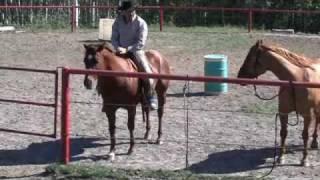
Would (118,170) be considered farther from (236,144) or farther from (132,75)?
(236,144)

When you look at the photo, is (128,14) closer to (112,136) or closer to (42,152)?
(112,136)

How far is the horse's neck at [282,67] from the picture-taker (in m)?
9.27

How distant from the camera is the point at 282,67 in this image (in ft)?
30.6

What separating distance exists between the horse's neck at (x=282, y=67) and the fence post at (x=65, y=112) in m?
2.78

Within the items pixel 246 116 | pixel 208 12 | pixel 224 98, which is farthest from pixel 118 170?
pixel 208 12

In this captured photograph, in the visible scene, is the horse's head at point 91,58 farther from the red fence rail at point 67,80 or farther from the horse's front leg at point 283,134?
the horse's front leg at point 283,134

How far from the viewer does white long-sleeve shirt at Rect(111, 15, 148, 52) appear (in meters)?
10.1

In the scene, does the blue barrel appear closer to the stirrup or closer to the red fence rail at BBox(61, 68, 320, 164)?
the stirrup

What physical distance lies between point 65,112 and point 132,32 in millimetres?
2081

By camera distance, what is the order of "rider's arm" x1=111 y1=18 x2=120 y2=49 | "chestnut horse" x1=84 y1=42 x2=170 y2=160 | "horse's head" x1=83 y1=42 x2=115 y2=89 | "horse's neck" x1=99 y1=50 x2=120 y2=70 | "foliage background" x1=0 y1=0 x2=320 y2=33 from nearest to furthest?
1. "horse's head" x1=83 y1=42 x2=115 y2=89
2. "chestnut horse" x1=84 y1=42 x2=170 y2=160
3. "horse's neck" x1=99 y1=50 x2=120 y2=70
4. "rider's arm" x1=111 y1=18 x2=120 y2=49
5. "foliage background" x1=0 y1=0 x2=320 y2=33

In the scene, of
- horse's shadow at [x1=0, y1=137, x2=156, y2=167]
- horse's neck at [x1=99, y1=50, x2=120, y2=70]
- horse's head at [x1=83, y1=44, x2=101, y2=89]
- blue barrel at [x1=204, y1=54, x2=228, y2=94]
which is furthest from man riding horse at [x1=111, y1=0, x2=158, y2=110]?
blue barrel at [x1=204, y1=54, x2=228, y2=94]

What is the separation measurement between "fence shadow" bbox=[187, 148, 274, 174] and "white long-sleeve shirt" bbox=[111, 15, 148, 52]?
1.92 meters

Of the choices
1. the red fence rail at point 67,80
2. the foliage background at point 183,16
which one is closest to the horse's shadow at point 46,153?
the red fence rail at point 67,80

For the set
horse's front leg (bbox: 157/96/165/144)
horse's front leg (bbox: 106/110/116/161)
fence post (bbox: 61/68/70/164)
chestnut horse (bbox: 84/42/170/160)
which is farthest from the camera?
horse's front leg (bbox: 157/96/165/144)
